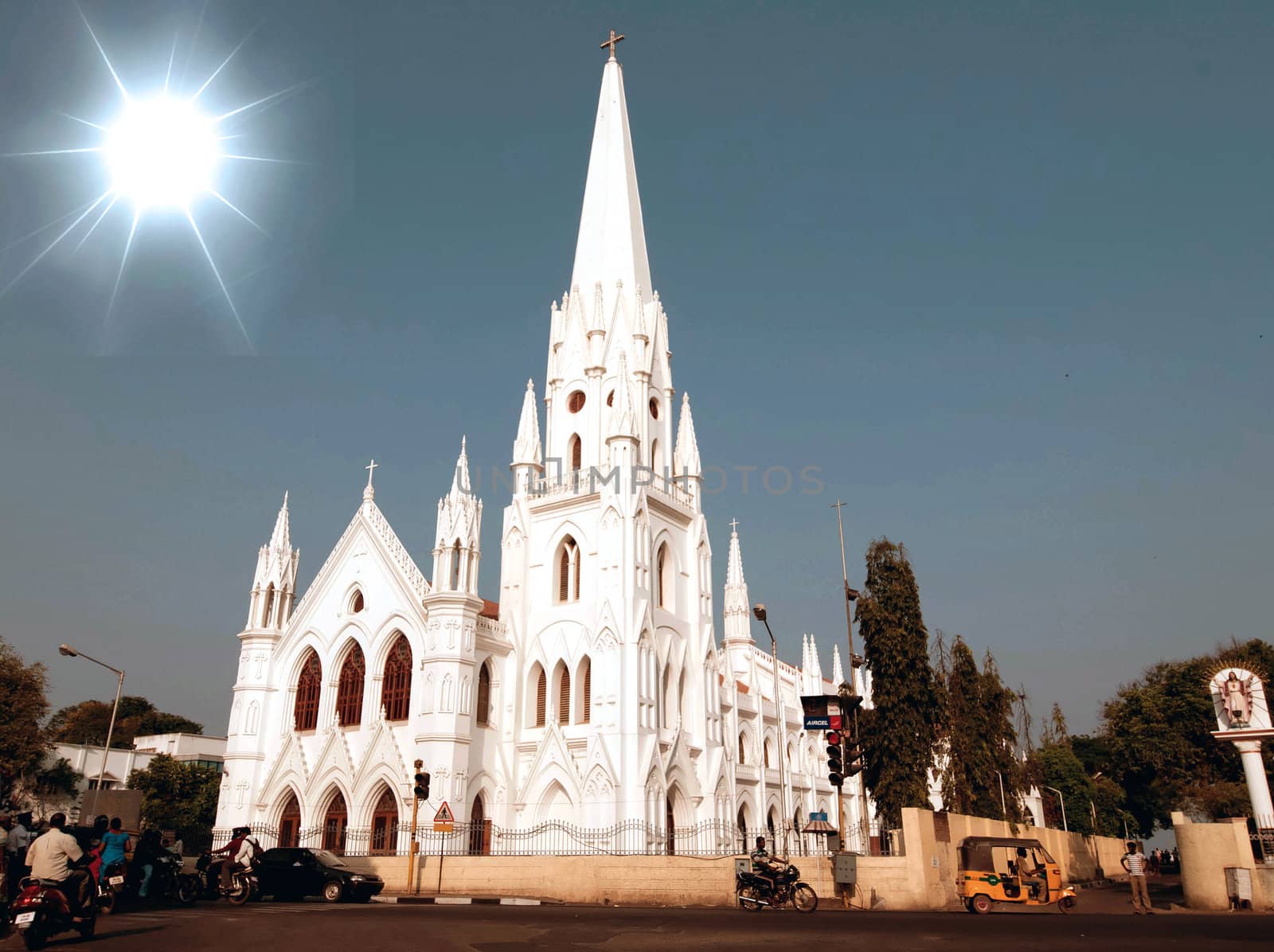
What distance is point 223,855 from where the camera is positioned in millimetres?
21422

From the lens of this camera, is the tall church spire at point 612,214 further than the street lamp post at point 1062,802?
No

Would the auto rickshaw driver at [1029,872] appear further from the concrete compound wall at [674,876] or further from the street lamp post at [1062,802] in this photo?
the street lamp post at [1062,802]

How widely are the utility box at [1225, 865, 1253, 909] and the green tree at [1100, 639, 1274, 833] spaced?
29684 mm

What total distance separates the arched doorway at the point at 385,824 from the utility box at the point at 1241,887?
2489 cm

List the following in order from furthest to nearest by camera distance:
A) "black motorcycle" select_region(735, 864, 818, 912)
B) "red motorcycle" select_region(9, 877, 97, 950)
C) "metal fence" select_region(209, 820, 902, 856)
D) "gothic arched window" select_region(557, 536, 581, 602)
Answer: "gothic arched window" select_region(557, 536, 581, 602)
"metal fence" select_region(209, 820, 902, 856)
"black motorcycle" select_region(735, 864, 818, 912)
"red motorcycle" select_region(9, 877, 97, 950)

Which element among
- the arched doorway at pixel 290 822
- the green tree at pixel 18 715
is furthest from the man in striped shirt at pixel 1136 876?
the green tree at pixel 18 715

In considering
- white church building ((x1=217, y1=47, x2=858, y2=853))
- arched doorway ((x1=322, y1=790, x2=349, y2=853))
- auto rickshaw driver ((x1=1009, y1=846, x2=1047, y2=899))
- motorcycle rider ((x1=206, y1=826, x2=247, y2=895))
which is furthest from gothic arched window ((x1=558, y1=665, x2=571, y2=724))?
auto rickshaw driver ((x1=1009, y1=846, x2=1047, y2=899))

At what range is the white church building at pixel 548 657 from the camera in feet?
114

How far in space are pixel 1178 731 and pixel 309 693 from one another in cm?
4397

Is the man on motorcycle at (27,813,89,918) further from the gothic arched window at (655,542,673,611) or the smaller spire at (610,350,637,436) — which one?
the gothic arched window at (655,542,673,611)

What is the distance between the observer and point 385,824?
1388 inches

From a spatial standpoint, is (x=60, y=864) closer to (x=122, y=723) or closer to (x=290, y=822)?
(x=290, y=822)

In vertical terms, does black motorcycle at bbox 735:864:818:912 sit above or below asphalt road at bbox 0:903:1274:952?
above

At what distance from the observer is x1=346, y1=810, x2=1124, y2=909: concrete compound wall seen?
69.1ft
